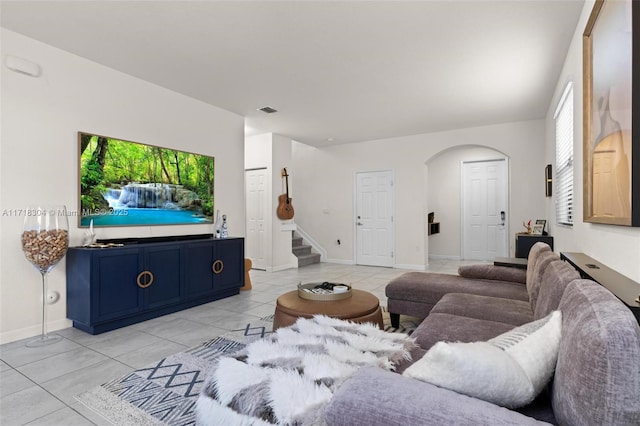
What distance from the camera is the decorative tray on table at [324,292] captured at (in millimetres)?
2453

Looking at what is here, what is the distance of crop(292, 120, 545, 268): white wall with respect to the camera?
543 cm

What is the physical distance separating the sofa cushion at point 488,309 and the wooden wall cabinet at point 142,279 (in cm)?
277

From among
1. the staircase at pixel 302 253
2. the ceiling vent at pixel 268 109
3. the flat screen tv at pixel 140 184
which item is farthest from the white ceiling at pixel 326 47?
the staircase at pixel 302 253

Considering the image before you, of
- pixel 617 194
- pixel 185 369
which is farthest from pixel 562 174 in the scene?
pixel 185 369

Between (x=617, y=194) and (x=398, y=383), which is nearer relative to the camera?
(x=398, y=383)

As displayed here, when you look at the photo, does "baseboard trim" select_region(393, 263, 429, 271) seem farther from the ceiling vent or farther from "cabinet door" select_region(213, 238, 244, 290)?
the ceiling vent

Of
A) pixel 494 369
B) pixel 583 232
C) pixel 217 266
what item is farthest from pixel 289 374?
pixel 217 266

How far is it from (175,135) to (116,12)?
5.65ft

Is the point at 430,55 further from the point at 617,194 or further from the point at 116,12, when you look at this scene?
the point at 116,12

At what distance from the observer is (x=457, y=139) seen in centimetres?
593

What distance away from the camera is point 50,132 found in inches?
118

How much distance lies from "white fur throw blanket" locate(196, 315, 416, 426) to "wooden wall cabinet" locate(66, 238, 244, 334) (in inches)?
84.3

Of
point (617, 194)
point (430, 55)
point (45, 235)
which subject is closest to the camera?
point (617, 194)

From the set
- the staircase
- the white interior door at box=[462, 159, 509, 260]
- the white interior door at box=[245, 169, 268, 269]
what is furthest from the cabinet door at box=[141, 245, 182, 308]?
the white interior door at box=[462, 159, 509, 260]
